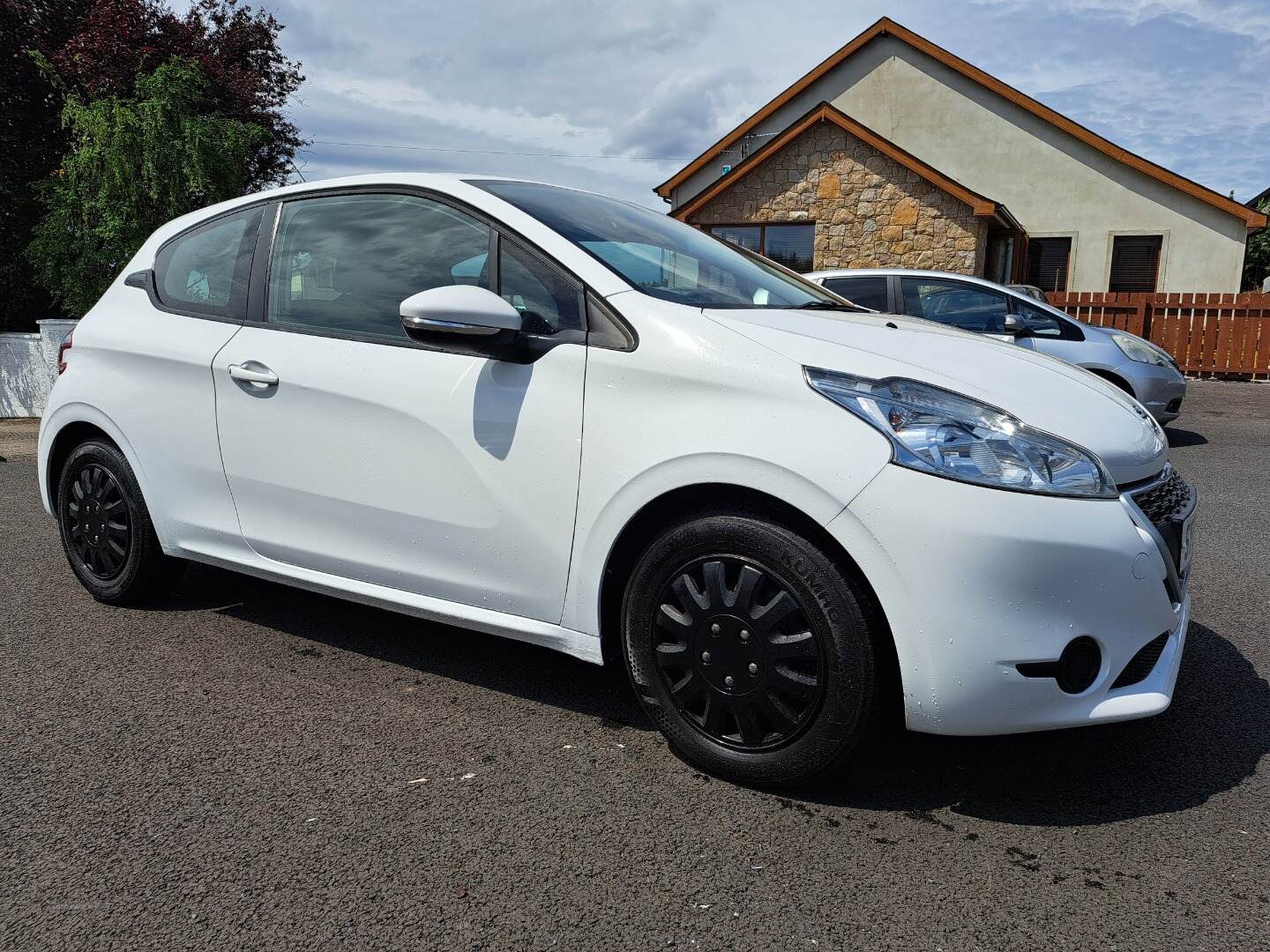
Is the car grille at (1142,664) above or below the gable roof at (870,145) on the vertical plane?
below

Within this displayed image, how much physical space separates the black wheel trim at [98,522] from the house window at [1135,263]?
21.8 metres

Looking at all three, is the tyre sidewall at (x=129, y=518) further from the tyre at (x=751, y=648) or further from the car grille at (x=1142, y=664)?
the car grille at (x=1142, y=664)

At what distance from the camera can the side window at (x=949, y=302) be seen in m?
9.02

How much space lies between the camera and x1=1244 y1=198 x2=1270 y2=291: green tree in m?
39.9

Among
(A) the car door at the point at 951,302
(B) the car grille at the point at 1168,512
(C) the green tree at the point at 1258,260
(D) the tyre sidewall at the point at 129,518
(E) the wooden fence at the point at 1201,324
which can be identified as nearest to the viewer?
(B) the car grille at the point at 1168,512

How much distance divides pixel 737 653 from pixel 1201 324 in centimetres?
1724

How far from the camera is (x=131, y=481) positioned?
3.83 meters

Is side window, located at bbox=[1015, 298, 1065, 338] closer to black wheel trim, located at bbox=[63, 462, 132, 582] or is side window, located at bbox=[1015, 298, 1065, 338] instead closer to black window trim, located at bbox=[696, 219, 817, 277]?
black wheel trim, located at bbox=[63, 462, 132, 582]

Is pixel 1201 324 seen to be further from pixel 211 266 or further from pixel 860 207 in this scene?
pixel 211 266

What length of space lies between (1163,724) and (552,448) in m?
2.01

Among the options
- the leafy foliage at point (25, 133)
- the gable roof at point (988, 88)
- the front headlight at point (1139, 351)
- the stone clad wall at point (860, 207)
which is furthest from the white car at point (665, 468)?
the gable roof at point (988, 88)

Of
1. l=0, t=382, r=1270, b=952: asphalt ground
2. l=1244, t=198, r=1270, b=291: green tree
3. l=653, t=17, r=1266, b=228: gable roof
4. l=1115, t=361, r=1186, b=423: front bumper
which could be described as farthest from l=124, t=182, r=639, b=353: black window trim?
l=1244, t=198, r=1270, b=291: green tree

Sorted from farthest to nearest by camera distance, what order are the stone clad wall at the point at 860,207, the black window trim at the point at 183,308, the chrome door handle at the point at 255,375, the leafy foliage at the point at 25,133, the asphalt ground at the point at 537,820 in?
the stone clad wall at the point at 860,207
the leafy foliage at the point at 25,133
the black window trim at the point at 183,308
the chrome door handle at the point at 255,375
the asphalt ground at the point at 537,820

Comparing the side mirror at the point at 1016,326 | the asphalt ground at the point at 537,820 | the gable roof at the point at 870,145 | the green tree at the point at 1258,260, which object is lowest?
the asphalt ground at the point at 537,820
